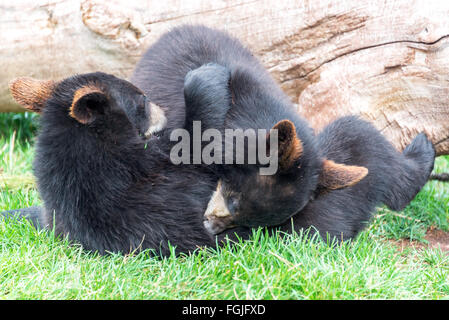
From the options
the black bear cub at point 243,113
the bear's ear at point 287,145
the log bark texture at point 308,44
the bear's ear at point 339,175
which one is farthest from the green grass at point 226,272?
the log bark texture at point 308,44

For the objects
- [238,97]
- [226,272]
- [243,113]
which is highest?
[238,97]

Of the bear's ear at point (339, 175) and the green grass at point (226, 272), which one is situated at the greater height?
the bear's ear at point (339, 175)

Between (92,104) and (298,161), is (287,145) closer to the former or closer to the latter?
(298,161)

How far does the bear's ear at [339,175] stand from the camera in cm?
385

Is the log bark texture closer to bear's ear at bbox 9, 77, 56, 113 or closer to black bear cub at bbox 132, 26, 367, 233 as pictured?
black bear cub at bbox 132, 26, 367, 233

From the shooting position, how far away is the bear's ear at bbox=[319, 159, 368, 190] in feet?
12.6

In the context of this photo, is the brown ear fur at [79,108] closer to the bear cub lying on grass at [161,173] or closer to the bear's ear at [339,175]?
the bear cub lying on grass at [161,173]

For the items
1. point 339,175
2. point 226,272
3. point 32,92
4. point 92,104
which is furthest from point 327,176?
point 32,92

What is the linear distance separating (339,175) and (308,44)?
6.87 ft

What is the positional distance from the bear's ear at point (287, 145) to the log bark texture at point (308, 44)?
1.92 m

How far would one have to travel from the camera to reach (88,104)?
12.4 feet

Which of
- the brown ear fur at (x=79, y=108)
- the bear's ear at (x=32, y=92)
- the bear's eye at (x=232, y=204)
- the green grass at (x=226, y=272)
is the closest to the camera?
the green grass at (x=226, y=272)
